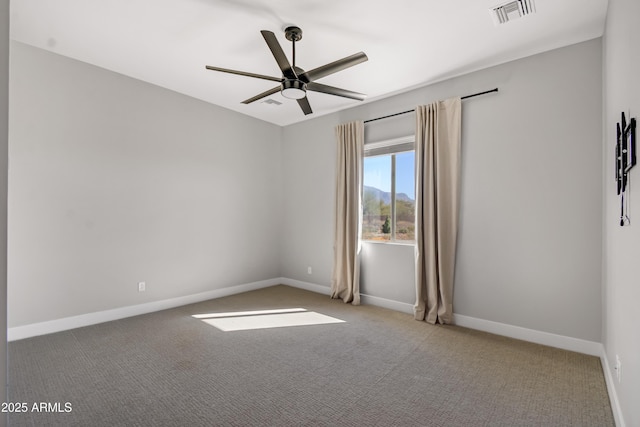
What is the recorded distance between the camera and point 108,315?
3.71 m

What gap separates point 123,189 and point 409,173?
372cm

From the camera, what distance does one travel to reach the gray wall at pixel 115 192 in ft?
10.5

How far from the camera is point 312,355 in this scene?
2883 mm

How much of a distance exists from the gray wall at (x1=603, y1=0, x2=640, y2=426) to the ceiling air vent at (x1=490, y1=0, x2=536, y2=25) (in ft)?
1.75

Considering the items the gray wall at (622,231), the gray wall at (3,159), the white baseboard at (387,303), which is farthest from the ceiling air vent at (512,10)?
the white baseboard at (387,303)

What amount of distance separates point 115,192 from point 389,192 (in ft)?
→ 11.7

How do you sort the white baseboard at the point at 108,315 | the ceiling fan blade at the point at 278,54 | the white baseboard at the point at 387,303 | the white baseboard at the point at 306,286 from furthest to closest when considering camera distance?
the white baseboard at the point at 306,286
the white baseboard at the point at 387,303
the white baseboard at the point at 108,315
the ceiling fan blade at the point at 278,54

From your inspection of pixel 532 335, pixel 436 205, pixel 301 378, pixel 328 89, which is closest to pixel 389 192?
pixel 436 205

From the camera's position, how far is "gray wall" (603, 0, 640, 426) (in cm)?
157

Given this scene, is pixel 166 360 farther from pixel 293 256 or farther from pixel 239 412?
pixel 293 256

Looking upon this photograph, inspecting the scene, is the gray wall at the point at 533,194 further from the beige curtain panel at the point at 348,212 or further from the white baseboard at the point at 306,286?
the white baseboard at the point at 306,286

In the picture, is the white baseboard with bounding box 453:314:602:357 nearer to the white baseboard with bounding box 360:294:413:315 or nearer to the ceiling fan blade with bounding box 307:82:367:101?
the white baseboard with bounding box 360:294:413:315

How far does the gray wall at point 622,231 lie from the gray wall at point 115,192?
14.9 ft

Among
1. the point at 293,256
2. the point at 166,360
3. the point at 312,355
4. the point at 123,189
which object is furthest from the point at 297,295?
the point at 123,189
